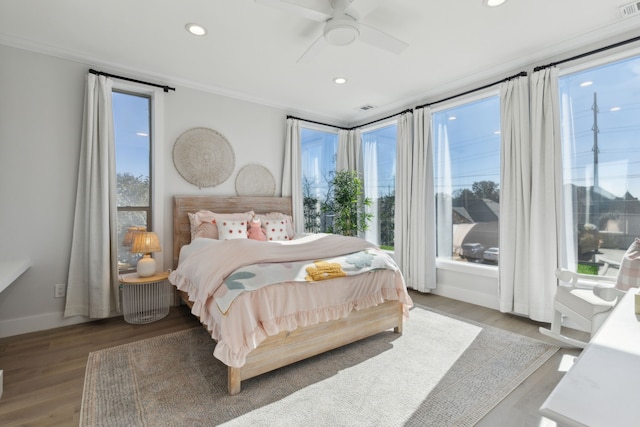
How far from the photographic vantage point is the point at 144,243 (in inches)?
122

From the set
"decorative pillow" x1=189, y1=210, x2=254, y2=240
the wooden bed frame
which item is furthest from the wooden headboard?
"decorative pillow" x1=189, y1=210, x2=254, y2=240

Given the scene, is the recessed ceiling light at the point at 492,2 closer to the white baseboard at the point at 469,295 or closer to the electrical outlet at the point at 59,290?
the white baseboard at the point at 469,295

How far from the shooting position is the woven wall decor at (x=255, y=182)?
423 cm

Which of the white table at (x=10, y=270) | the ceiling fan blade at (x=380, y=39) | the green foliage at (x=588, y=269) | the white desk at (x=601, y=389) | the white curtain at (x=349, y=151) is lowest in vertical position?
the green foliage at (x=588, y=269)

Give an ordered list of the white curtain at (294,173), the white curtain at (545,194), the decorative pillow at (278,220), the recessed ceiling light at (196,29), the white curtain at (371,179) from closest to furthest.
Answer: the recessed ceiling light at (196,29) < the white curtain at (545,194) < the decorative pillow at (278,220) < the white curtain at (294,173) < the white curtain at (371,179)

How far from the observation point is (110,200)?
3.16m

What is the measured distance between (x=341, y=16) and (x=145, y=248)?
2779mm

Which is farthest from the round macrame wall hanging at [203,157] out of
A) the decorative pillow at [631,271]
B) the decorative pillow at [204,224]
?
the decorative pillow at [631,271]

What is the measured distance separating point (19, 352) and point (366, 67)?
4182 millimetres

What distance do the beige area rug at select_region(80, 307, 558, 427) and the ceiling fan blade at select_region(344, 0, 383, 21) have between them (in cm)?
260

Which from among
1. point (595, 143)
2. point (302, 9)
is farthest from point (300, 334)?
point (595, 143)

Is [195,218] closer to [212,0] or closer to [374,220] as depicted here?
[212,0]

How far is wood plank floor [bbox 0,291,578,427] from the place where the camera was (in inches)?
67.9

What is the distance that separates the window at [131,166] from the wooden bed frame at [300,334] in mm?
397
